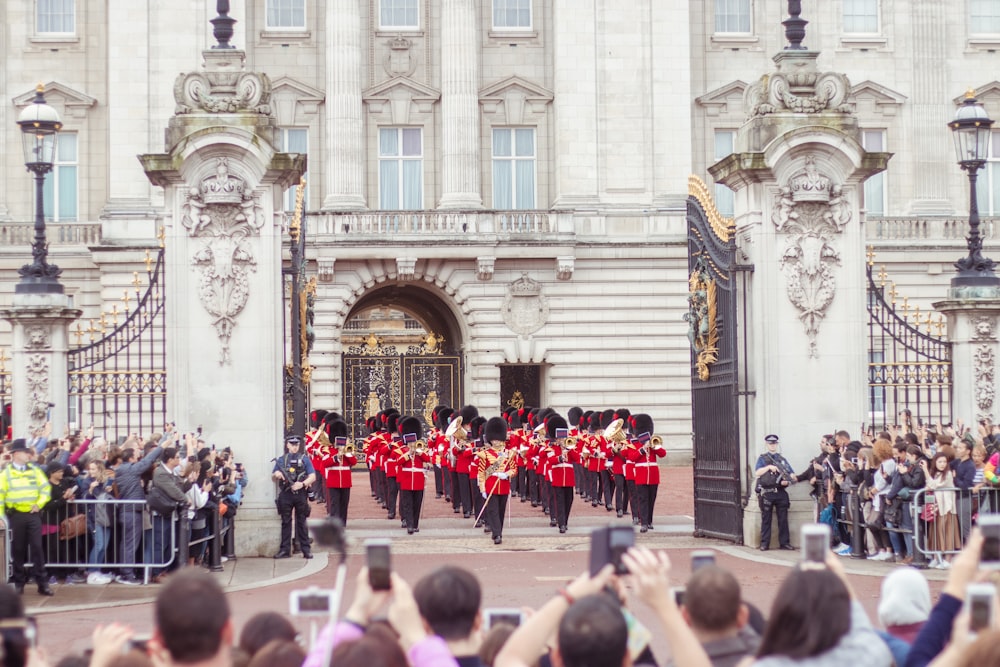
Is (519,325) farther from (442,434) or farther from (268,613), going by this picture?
(268,613)

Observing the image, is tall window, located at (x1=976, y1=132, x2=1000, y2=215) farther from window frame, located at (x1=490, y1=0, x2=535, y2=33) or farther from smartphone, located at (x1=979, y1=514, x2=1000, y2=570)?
smartphone, located at (x1=979, y1=514, x2=1000, y2=570)

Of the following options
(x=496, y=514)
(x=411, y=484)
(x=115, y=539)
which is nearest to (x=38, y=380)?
(x=411, y=484)

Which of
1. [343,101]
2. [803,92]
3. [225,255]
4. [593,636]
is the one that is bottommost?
[593,636]

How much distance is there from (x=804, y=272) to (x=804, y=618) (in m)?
11.6

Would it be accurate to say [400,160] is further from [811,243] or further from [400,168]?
[811,243]

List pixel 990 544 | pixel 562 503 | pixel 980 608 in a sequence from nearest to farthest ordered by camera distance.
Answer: pixel 980 608, pixel 990 544, pixel 562 503

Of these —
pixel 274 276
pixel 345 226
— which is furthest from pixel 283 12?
pixel 274 276

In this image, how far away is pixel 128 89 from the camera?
124ft

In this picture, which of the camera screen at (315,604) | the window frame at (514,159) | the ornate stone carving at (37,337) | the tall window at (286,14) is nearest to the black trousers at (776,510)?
the ornate stone carving at (37,337)

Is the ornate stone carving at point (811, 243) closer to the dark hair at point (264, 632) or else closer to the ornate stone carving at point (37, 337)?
the ornate stone carving at point (37, 337)

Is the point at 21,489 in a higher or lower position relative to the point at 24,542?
higher

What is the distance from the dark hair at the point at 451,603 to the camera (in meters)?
5.00

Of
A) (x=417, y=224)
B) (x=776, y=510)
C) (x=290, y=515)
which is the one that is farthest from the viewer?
(x=417, y=224)

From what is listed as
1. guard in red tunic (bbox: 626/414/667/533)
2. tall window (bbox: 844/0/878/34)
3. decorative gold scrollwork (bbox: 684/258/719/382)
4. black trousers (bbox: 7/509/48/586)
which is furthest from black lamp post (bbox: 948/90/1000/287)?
tall window (bbox: 844/0/878/34)
